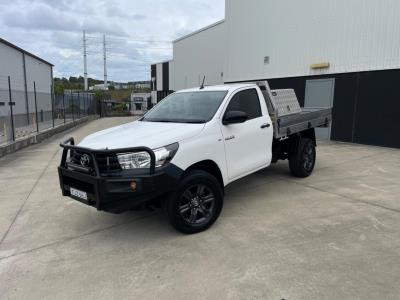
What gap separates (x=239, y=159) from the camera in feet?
17.3

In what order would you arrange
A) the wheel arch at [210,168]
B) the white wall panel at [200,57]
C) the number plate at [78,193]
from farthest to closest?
the white wall panel at [200,57] < the wheel arch at [210,168] < the number plate at [78,193]

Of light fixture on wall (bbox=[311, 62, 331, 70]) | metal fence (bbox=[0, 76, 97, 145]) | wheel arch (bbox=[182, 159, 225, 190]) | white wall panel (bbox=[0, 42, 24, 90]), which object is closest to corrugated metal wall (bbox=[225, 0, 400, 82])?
light fixture on wall (bbox=[311, 62, 331, 70])

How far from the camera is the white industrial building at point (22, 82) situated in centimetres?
2012

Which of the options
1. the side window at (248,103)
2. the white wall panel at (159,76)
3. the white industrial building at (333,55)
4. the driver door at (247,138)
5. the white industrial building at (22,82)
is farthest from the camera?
the white wall panel at (159,76)

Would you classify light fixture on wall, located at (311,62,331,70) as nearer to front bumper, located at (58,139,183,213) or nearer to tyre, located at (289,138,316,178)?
Answer: tyre, located at (289,138,316,178)

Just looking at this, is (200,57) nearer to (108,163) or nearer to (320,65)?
(320,65)

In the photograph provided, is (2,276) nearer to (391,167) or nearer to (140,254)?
(140,254)

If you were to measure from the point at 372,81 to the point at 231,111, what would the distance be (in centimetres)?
892

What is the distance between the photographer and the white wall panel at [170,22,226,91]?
25.4 meters

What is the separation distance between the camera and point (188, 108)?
18.0ft

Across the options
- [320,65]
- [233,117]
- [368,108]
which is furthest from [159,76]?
[233,117]

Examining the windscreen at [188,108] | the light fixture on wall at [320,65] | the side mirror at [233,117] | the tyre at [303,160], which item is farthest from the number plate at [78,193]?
the light fixture on wall at [320,65]

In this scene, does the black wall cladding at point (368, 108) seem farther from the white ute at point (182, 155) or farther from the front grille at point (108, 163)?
the front grille at point (108, 163)

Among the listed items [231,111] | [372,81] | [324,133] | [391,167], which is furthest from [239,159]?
[324,133]
